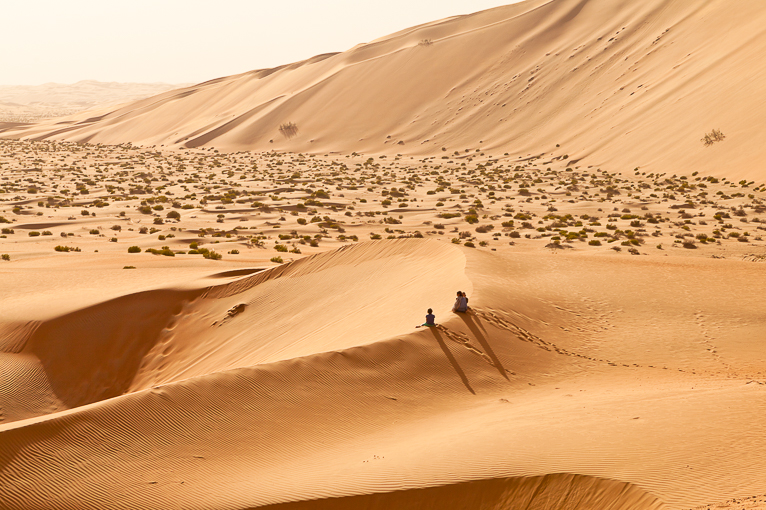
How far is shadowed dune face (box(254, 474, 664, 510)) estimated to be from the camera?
6.39 m

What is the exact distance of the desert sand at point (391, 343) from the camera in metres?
6.76

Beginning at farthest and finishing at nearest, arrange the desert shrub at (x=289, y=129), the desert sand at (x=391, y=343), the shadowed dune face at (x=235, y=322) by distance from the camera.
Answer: the desert shrub at (x=289, y=129), the shadowed dune face at (x=235, y=322), the desert sand at (x=391, y=343)

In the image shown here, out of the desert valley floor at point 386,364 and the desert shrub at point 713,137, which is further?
the desert shrub at point 713,137

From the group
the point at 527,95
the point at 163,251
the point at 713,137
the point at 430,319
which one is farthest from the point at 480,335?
the point at 527,95

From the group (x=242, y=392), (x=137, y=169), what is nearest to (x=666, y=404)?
(x=242, y=392)

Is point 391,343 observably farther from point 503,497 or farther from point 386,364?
point 503,497

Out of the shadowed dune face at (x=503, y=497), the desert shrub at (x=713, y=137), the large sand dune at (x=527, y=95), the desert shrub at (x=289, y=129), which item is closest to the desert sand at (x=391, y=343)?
the shadowed dune face at (x=503, y=497)

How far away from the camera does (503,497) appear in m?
6.55

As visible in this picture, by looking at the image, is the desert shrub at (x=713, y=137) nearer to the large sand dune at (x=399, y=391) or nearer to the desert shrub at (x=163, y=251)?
the large sand dune at (x=399, y=391)

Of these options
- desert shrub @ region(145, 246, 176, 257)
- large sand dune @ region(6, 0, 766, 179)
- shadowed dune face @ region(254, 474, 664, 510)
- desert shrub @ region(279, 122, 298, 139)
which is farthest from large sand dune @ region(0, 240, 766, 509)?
desert shrub @ region(279, 122, 298, 139)

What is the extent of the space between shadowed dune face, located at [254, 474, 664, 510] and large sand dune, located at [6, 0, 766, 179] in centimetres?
3201

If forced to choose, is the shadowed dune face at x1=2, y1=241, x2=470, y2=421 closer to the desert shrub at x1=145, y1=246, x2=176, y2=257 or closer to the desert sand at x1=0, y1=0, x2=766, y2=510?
the desert sand at x1=0, y1=0, x2=766, y2=510

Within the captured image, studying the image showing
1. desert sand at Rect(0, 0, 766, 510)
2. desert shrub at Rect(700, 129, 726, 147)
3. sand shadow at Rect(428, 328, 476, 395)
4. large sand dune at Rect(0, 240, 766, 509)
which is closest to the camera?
large sand dune at Rect(0, 240, 766, 509)

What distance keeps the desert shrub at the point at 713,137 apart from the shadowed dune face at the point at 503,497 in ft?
124
